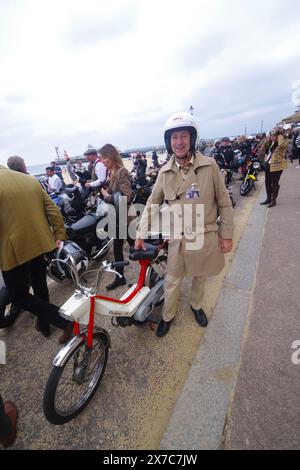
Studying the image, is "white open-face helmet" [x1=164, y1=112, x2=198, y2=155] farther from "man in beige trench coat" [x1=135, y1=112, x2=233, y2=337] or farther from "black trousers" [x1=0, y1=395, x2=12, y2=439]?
"black trousers" [x1=0, y1=395, x2=12, y2=439]

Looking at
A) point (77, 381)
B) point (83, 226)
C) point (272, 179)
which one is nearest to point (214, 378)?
point (77, 381)

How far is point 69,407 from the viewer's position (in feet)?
5.71

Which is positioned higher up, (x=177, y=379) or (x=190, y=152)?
(x=190, y=152)

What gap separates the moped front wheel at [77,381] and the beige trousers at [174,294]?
728 millimetres

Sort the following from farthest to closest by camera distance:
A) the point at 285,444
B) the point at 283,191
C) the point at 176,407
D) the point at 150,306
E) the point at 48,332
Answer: the point at 283,191 → the point at 48,332 → the point at 150,306 → the point at 176,407 → the point at 285,444

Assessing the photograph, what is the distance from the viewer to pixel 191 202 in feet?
6.34

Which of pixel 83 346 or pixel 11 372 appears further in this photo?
pixel 11 372

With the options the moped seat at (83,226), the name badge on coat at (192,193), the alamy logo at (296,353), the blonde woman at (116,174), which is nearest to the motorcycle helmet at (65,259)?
the moped seat at (83,226)

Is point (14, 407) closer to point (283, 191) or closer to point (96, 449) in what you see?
point (96, 449)

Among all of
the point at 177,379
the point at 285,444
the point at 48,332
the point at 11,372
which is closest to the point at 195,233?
the point at 177,379

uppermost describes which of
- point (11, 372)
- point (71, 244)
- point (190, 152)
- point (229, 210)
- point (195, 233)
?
point (190, 152)

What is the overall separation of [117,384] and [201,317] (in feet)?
3.60

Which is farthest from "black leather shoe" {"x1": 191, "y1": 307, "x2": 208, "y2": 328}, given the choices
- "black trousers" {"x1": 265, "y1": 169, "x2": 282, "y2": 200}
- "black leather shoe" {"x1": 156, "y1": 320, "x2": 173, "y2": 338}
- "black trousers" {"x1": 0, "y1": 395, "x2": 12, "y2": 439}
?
"black trousers" {"x1": 265, "y1": 169, "x2": 282, "y2": 200}

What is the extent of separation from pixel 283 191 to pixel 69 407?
8004 mm
